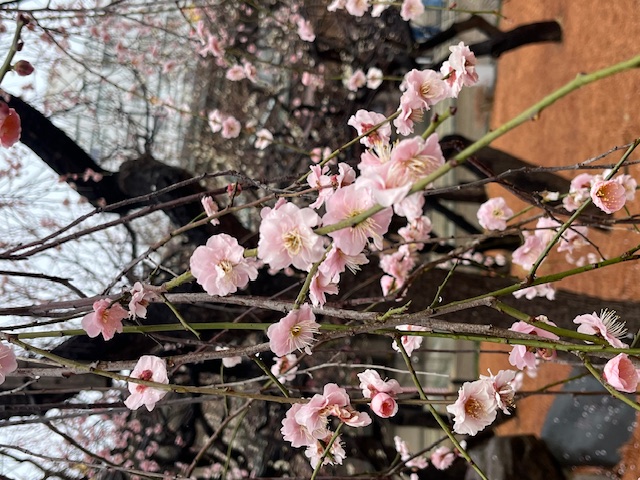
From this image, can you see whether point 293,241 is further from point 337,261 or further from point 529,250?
point 529,250

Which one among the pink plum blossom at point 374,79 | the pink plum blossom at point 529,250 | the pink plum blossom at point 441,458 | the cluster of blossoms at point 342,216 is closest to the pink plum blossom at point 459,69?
the cluster of blossoms at point 342,216

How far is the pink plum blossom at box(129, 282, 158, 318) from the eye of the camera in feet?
4.08

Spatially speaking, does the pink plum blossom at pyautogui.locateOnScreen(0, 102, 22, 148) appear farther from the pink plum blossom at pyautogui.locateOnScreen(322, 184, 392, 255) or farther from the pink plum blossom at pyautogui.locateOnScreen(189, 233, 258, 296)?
the pink plum blossom at pyautogui.locateOnScreen(322, 184, 392, 255)

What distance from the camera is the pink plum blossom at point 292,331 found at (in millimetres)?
1044

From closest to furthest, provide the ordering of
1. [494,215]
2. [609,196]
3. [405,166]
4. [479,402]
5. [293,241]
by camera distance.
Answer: [405,166]
[293,241]
[479,402]
[609,196]
[494,215]

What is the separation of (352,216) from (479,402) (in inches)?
22.8

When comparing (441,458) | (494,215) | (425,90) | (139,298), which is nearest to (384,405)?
(139,298)

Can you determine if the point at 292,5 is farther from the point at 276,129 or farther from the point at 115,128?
A: the point at 115,128

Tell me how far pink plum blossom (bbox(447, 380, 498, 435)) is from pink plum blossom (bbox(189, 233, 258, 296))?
1.65ft

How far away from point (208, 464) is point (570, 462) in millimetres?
3035

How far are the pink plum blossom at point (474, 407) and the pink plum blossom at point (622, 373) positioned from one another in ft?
0.80

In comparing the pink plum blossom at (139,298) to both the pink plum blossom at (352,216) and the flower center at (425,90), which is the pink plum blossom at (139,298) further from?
the flower center at (425,90)

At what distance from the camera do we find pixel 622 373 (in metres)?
0.95

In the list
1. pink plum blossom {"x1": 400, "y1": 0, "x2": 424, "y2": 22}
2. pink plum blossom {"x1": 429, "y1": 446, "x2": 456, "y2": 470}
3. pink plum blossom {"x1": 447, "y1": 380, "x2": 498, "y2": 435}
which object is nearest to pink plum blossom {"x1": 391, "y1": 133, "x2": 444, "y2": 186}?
pink plum blossom {"x1": 447, "y1": 380, "x2": 498, "y2": 435}
